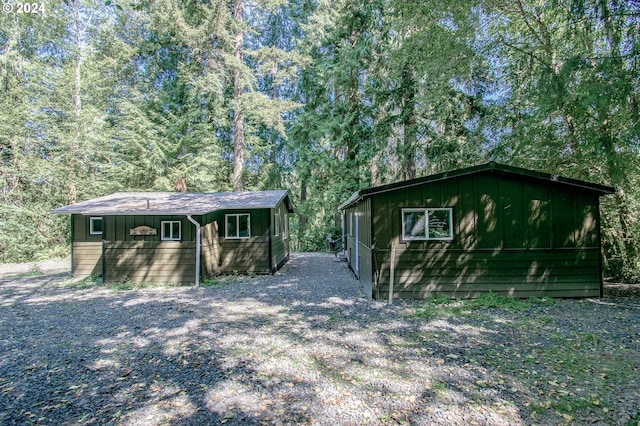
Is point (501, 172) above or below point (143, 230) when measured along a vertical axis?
above

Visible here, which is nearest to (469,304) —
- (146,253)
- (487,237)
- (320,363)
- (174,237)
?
(487,237)

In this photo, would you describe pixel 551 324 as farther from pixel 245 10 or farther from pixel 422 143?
pixel 245 10

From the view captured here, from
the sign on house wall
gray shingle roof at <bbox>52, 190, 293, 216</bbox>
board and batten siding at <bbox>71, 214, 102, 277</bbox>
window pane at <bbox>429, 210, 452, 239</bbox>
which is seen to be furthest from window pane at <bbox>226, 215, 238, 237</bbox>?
window pane at <bbox>429, 210, 452, 239</bbox>

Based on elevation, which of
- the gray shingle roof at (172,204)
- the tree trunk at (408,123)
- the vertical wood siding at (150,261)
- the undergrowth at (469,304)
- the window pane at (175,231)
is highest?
the tree trunk at (408,123)

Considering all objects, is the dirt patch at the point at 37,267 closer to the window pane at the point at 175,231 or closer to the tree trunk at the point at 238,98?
the window pane at the point at 175,231

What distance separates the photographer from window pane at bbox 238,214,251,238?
10.9 meters

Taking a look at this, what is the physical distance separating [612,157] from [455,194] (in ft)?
9.82

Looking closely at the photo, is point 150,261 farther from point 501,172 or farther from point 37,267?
point 501,172

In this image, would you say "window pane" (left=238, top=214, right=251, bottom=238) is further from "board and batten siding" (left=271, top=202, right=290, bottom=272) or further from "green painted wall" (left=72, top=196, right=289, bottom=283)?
"board and batten siding" (left=271, top=202, right=290, bottom=272)

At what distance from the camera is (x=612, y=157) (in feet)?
21.7

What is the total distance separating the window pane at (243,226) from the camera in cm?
1094

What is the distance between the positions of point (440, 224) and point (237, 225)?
251 inches

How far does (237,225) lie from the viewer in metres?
11.0

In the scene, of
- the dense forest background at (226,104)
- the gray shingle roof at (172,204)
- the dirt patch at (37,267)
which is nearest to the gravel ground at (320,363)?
the gray shingle roof at (172,204)
